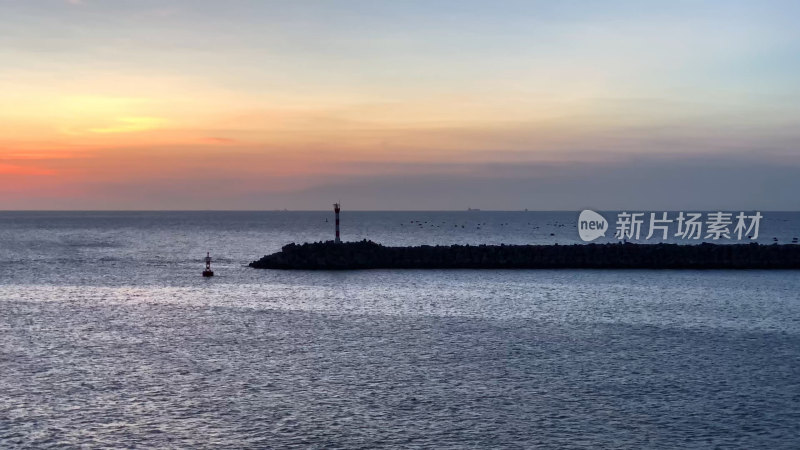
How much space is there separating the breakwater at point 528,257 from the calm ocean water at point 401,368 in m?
15.0

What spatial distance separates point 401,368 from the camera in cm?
2419

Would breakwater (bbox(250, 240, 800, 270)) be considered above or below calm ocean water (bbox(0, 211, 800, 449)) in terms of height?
above

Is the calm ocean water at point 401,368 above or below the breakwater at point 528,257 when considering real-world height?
below

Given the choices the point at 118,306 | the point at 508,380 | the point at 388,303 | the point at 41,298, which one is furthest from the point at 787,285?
the point at 41,298

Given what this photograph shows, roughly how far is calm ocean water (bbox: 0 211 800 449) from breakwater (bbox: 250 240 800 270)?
49.1 feet

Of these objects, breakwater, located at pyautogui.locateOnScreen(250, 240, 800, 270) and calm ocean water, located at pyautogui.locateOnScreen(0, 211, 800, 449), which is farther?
breakwater, located at pyautogui.locateOnScreen(250, 240, 800, 270)

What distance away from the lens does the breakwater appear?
62625mm

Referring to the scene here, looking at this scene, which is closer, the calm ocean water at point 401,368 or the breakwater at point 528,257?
the calm ocean water at point 401,368

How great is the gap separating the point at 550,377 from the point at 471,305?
55.4 feet

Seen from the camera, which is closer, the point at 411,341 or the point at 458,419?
the point at 458,419

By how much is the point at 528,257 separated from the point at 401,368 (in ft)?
134

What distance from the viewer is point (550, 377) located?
23172mm

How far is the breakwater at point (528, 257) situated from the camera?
62.6 meters

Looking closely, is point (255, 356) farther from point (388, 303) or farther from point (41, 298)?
point (41, 298)
